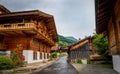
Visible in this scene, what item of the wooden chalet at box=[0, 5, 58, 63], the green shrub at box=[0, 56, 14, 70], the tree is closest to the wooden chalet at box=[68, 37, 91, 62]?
the tree

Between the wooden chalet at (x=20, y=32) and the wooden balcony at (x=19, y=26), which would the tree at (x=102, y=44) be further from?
the wooden balcony at (x=19, y=26)

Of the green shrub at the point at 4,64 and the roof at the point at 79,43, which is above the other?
the roof at the point at 79,43

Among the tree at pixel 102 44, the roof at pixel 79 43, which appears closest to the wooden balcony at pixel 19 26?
the tree at pixel 102 44

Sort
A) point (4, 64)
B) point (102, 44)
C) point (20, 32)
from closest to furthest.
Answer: point (4, 64) → point (20, 32) → point (102, 44)

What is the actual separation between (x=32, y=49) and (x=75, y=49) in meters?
10.1

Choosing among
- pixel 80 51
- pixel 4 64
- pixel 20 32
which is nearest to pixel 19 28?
pixel 20 32

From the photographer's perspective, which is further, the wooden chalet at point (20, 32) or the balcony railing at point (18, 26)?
the wooden chalet at point (20, 32)

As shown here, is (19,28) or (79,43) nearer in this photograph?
(19,28)

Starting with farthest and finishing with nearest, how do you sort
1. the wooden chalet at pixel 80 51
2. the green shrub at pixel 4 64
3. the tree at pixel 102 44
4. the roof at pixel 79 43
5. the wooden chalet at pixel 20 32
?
1. the roof at pixel 79 43
2. the wooden chalet at pixel 80 51
3. the tree at pixel 102 44
4. the wooden chalet at pixel 20 32
5. the green shrub at pixel 4 64

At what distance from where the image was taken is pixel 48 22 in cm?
3244

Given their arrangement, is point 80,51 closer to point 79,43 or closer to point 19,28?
point 79,43

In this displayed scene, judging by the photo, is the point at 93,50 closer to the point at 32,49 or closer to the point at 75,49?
the point at 75,49

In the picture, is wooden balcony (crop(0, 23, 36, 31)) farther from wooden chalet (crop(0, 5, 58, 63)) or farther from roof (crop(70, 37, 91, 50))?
roof (crop(70, 37, 91, 50))

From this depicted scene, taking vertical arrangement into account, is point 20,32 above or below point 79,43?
above
